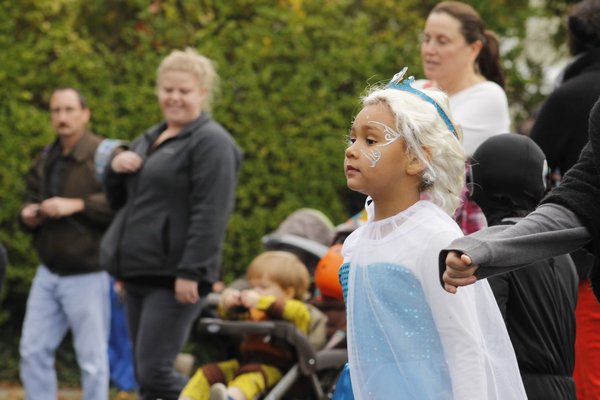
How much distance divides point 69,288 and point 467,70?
309cm

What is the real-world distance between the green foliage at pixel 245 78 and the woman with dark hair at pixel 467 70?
3637 millimetres

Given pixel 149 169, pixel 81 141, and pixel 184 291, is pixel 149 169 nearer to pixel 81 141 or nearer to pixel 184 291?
pixel 184 291

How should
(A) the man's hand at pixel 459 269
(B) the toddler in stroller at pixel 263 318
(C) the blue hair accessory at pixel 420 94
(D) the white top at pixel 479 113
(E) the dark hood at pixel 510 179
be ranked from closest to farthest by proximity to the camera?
(A) the man's hand at pixel 459 269 → (C) the blue hair accessory at pixel 420 94 → (E) the dark hood at pixel 510 179 → (D) the white top at pixel 479 113 → (B) the toddler in stroller at pixel 263 318

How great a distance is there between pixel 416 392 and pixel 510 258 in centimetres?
74

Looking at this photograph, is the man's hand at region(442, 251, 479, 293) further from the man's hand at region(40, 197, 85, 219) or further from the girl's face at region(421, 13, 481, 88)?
the man's hand at region(40, 197, 85, 219)

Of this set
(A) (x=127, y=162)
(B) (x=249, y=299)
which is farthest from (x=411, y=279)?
(A) (x=127, y=162)

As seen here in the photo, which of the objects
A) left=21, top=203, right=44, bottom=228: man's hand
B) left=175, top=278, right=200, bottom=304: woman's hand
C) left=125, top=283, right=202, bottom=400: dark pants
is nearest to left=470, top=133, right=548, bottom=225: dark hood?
left=175, top=278, right=200, bottom=304: woman's hand

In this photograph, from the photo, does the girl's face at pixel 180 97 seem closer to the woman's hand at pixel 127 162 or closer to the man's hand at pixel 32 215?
the woman's hand at pixel 127 162

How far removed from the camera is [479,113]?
18.1 ft

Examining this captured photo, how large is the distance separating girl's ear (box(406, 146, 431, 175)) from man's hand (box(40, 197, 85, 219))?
13.6 feet

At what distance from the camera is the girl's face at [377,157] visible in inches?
150

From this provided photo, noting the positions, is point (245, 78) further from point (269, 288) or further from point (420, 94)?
point (420, 94)

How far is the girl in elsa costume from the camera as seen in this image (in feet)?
11.8

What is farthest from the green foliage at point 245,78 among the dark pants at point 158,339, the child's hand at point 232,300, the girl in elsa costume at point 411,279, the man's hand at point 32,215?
the girl in elsa costume at point 411,279
